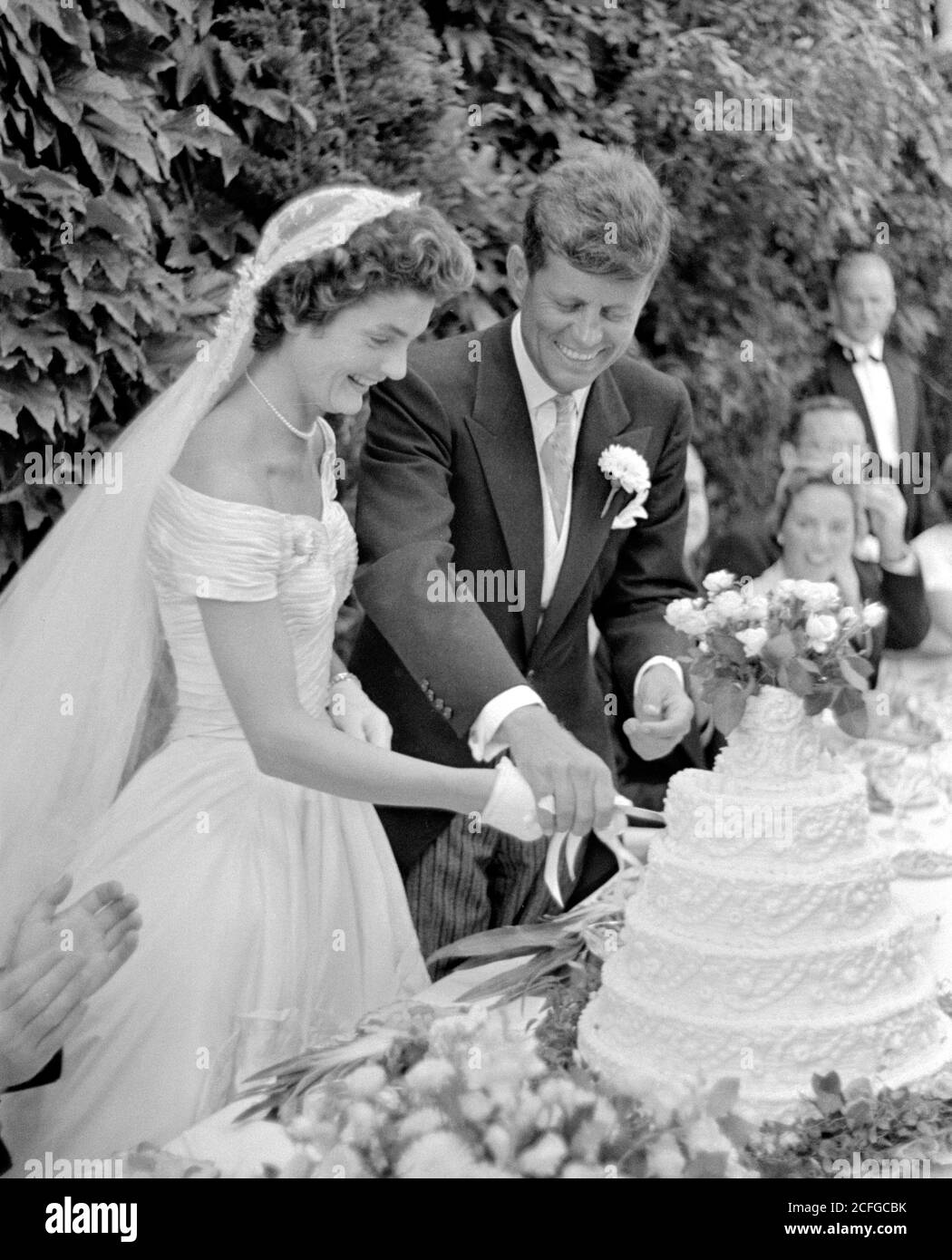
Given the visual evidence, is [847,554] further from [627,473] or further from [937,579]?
[627,473]

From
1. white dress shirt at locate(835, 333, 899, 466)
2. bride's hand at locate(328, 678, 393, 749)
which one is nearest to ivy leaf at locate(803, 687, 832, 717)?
bride's hand at locate(328, 678, 393, 749)

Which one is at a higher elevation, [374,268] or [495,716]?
[374,268]

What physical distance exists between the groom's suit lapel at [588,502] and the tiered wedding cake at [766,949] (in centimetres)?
69

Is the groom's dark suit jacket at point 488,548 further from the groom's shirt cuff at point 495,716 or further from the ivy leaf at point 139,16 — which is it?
the ivy leaf at point 139,16

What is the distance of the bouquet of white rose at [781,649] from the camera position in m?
2.43

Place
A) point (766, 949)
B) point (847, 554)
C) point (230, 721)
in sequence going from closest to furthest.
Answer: point (766, 949) → point (230, 721) → point (847, 554)

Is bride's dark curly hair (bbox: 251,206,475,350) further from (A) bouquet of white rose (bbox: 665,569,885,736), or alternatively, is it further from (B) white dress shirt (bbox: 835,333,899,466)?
(B) white dress shirt (bbox: 835,333,899,466)

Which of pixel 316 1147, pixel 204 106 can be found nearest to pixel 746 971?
pixel 316 1147

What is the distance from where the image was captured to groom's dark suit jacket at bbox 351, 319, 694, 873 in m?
2.67

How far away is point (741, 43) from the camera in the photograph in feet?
18.4

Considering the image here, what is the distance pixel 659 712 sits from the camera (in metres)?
2.95

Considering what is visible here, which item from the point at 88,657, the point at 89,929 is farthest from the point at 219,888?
the point at 88,657

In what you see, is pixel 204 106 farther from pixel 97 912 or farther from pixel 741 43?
pixel 741 43

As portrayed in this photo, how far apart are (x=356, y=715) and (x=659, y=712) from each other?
1.93 feet
